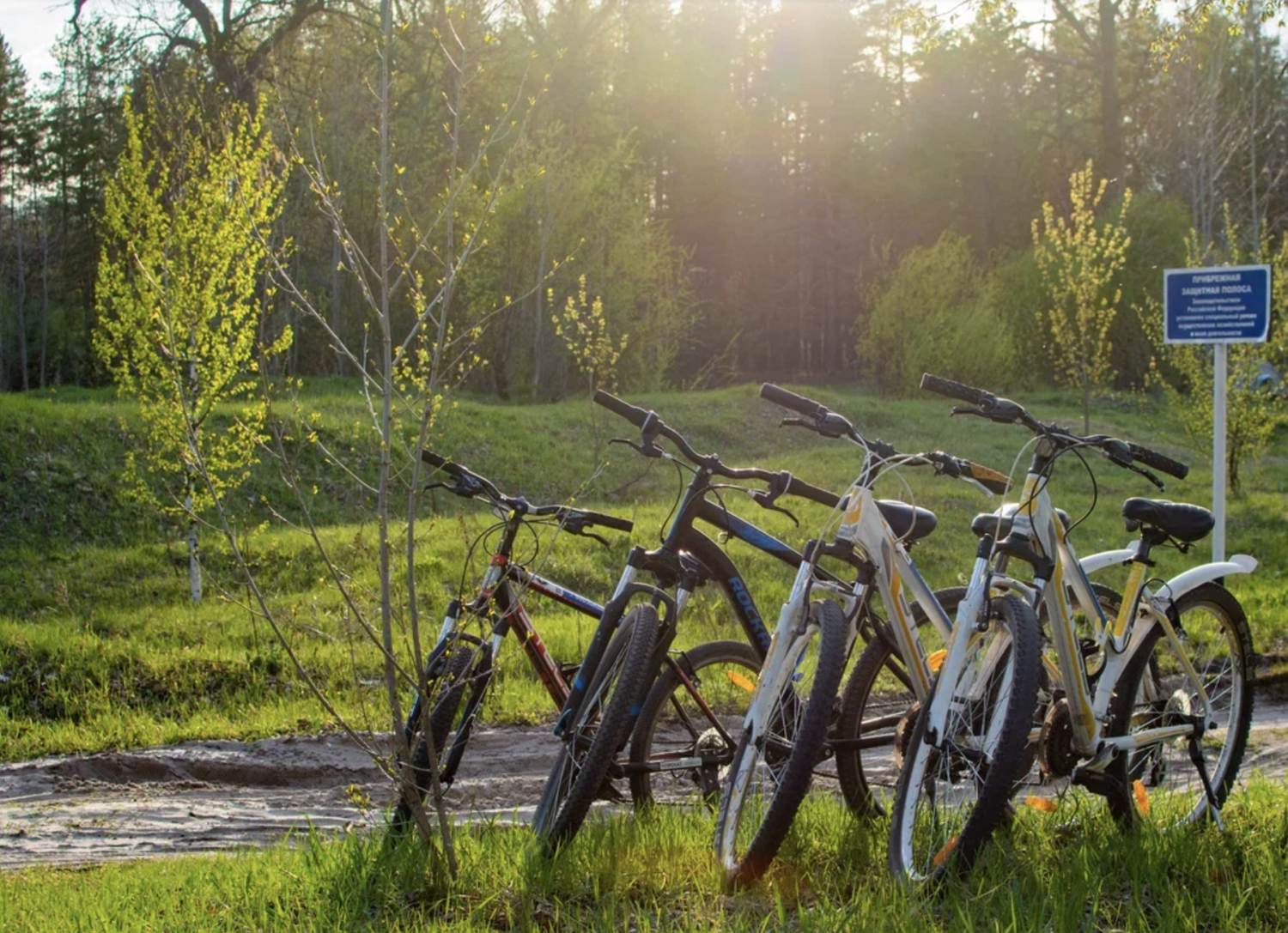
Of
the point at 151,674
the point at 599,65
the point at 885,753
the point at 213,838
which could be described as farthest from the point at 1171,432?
the point at 213,838

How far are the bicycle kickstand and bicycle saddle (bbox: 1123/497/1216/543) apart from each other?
70 centimetres

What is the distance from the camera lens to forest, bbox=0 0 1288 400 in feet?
71.2

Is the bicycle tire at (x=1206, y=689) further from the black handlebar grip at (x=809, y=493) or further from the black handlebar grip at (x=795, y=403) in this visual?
the black handlebar grip at (x=795, y=403)

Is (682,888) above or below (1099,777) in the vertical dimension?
below

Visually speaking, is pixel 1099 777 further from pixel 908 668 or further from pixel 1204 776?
pixel 908 668

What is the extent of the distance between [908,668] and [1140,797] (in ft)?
3.03

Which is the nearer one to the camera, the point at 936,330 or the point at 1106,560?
the point at 1106,560

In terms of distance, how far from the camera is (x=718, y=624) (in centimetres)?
936

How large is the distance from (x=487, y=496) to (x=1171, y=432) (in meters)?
22.0

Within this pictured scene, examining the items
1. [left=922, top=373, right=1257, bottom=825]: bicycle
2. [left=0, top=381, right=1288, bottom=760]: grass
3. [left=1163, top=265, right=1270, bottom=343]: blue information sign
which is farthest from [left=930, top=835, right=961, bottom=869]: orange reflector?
[left=1163, top=265, right=1270, bottom=343]: blue information sign

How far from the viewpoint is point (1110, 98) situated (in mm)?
34156

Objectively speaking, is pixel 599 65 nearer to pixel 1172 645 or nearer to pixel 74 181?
pixel 74 181

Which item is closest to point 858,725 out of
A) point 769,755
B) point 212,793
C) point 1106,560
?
point 769,755

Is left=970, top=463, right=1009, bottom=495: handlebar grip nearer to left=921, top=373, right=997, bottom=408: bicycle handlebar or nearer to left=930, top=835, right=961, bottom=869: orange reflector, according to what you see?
left=921, top=373, right=997, bottom=408: bicycle handlebar
